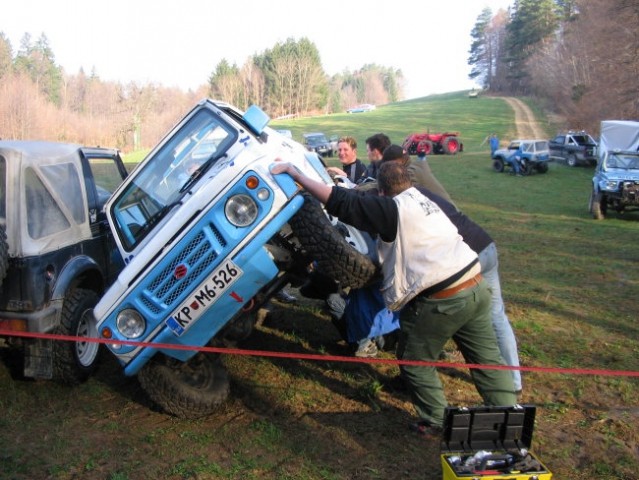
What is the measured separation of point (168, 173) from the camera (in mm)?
4664

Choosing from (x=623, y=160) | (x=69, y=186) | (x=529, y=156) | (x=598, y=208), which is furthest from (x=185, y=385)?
(x=529, y=156)

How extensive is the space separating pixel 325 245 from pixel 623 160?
13.6 meters

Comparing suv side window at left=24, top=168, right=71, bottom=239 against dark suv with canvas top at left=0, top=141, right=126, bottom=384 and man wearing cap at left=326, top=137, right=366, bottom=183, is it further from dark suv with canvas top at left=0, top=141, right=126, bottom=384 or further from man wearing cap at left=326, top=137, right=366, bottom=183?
man wearing cap at left=326, top=137, right=366, bottom=183

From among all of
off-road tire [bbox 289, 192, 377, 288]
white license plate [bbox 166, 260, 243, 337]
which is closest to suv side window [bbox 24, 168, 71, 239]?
white license plate [bbox 166, 260, 243, 337]

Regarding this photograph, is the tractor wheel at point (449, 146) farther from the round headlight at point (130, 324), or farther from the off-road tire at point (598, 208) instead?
the round headlight at point (130, 324)

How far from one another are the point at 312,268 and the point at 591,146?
27.3 meters

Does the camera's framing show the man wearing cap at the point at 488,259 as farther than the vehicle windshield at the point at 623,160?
No

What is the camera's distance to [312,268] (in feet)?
15.3

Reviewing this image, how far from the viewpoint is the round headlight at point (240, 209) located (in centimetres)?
371

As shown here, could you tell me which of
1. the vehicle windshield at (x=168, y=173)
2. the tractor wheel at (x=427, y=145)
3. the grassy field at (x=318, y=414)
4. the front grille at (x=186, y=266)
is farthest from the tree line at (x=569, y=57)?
the front grille at (x=186, y=266)

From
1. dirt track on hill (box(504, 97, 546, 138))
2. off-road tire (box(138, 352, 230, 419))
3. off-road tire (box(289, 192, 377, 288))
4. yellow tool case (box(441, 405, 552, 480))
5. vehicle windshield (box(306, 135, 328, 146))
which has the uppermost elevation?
dirt track on hill (box(504, 97, 546, 138))

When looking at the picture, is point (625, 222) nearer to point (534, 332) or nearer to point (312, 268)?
point (534, 332)

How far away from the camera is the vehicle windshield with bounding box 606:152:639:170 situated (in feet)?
48.0

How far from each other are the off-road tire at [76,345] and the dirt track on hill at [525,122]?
42.3m
